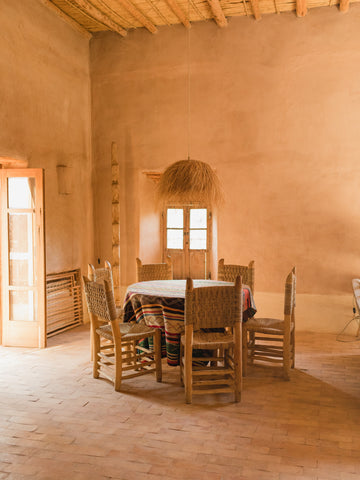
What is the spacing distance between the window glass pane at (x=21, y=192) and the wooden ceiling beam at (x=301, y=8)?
157 inches

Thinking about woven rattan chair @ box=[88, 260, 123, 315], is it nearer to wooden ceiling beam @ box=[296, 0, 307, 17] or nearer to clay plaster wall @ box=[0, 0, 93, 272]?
clay plaster wall @ box=[0, 0, 93, 272]

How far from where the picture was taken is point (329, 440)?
297cm

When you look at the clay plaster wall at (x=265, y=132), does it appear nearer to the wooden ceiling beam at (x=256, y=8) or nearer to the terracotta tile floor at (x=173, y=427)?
the wooden ceiling beam at (x=256, y=8)

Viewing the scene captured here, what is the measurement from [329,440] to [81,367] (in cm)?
253

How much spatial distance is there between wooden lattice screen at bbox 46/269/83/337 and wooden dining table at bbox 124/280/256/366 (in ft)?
5.92

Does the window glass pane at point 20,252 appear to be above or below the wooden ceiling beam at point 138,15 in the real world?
below

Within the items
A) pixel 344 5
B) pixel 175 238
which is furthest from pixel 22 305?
pixel 344 5

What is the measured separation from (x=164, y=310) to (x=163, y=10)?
4193 mm

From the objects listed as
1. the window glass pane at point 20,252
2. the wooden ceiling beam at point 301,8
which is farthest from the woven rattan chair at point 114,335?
the wooden ceiling beam at point 301,8

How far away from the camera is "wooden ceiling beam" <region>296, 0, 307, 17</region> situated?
5597mm

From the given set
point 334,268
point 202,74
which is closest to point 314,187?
point 334,268

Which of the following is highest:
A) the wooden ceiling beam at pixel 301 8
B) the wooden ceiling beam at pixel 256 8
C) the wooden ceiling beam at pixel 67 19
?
the wooden ceiling beam at pixel 67 19

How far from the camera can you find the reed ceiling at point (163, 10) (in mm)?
5676

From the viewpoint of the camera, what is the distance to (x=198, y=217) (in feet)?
22.6
